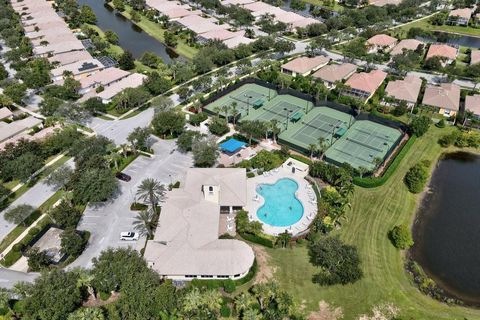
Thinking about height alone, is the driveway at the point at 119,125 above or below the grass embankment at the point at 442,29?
below

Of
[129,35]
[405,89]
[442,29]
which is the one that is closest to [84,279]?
[405,89]

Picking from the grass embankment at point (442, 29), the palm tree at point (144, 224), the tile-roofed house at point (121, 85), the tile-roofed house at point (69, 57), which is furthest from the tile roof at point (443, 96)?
the tile-roofed house at point (69, 57)

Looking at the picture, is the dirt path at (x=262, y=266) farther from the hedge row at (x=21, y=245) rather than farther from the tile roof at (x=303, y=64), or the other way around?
the tile roof at (x=303, y=64)

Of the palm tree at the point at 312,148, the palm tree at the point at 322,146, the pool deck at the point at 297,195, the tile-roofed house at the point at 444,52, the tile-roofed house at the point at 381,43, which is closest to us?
the pool deck at the point at 297,195

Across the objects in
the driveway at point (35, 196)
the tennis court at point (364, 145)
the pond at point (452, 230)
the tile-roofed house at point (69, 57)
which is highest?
the tile-roofed house at point (69, 57)

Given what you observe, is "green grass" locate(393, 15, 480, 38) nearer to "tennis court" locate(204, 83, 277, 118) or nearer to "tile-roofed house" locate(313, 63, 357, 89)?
"tile-roofed house" locate(313, 63, 357, 89)

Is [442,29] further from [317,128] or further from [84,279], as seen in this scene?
[84,279]

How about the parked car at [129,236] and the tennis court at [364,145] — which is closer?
the parked car at [129,236]
